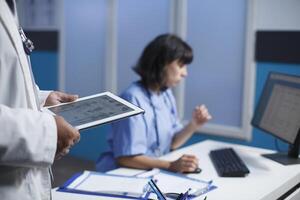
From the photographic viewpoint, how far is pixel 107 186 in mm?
1395

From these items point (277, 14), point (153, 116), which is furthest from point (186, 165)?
point (277, 14)

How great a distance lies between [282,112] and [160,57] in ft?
2.10

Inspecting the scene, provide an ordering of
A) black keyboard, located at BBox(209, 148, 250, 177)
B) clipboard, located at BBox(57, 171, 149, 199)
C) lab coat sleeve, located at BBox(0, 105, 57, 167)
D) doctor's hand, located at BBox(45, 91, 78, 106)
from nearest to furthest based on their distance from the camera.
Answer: lab coat sleeve, located at BBox(0, 105, 57, 167) → doctor's hand, located at BBox(45, 91, 78, 106) → clipboard, located at BBox(57, 171, 149, 199) → black keyboard, located at BBox(209, 148, 250, 177)

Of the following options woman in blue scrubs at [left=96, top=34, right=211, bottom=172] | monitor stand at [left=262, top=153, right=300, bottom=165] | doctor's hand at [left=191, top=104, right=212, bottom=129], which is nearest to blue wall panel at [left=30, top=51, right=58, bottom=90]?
woman in blue scrubs at [left=96, top=34, right=211, bottom=172]

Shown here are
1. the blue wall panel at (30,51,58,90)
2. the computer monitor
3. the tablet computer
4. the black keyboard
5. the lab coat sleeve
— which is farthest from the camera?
the blue wall panel at (30,51,58,90)

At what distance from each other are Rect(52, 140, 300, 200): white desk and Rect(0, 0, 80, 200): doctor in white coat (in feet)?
1.46

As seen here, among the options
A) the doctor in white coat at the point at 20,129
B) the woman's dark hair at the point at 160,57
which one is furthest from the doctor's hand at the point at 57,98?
the woman's dark hair at the point at 160,57

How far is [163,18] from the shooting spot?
3471mm

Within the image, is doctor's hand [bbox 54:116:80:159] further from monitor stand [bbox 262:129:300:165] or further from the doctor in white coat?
monitor stand [bbox 262:129:300:165]

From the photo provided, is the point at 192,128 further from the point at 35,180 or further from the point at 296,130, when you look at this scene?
the point at 35,180

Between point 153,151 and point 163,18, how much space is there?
5.59 ft

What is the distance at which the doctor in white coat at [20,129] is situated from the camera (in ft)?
2.68

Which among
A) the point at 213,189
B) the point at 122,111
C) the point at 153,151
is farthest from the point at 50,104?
the point at 153,151

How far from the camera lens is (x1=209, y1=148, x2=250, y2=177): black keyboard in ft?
5.32
